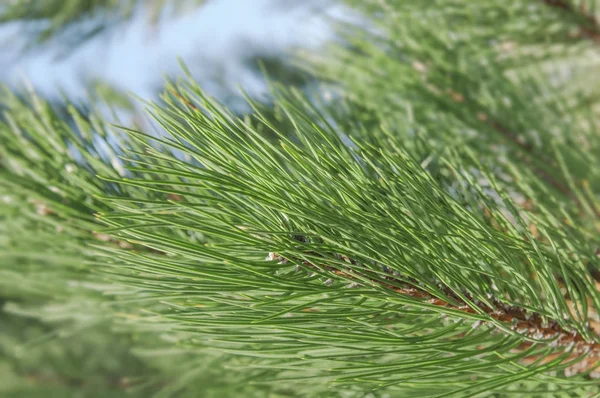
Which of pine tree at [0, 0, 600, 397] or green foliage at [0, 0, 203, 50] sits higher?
green foliage at [0, 0, 203, 50]

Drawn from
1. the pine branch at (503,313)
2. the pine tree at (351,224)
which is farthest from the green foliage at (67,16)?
the pine branch at (503,313)

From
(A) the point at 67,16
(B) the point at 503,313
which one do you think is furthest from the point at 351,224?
(A) the point at 67,16

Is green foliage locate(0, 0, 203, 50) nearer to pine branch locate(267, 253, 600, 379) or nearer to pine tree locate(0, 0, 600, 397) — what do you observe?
pine tree locate(0, 0, 600, 397)

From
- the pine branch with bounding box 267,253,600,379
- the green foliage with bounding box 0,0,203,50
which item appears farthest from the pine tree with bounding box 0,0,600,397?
the green foliage with bounding box 0,0,203,50

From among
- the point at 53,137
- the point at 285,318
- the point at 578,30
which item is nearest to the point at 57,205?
the point at 53,137

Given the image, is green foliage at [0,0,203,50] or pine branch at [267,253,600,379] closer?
pine branch at [267,253,600,379]

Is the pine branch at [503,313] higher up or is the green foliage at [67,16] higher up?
the green foliage at [67,16]

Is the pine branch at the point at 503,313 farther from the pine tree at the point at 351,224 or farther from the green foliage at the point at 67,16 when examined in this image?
the green foliage at the point at 67,16

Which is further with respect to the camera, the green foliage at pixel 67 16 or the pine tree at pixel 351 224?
the green foliage at pixel 67 16
